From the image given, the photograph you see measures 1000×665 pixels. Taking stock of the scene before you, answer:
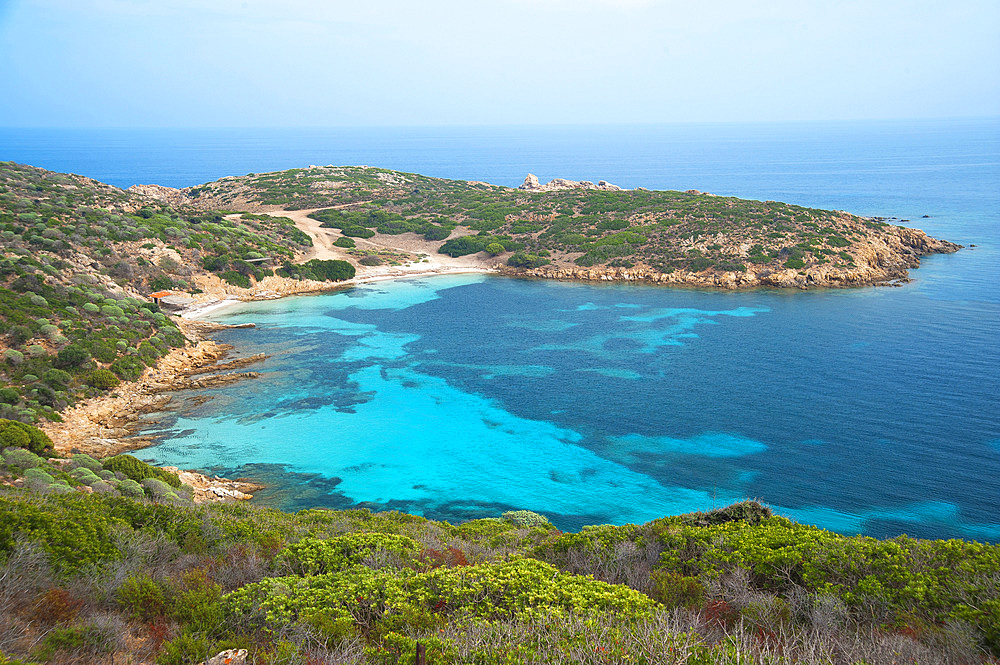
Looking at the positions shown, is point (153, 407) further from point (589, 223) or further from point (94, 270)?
point (589, 223)

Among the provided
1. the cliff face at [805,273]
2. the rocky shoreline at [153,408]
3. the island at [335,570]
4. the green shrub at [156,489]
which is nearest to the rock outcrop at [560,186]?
the cliff face at [805,273]

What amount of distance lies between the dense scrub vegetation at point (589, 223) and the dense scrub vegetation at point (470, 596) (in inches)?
1935

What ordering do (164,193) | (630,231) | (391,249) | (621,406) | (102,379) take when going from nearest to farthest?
(102,379)
(621,406)
(630,231)
(391,249)
(164,193)

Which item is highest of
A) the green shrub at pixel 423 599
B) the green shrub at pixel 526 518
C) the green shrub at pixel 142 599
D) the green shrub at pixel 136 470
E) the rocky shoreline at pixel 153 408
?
the green shrub at pixel 142 599

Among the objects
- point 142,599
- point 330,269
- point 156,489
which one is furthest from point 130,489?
point 330,269

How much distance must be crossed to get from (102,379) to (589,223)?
53096mm

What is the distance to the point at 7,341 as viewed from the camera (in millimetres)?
27156

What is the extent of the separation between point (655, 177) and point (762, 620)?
157 m

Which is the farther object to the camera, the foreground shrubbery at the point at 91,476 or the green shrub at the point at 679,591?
the foreground shrubbery at the point at 91,476

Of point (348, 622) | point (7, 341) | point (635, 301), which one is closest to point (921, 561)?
point (348, 622)

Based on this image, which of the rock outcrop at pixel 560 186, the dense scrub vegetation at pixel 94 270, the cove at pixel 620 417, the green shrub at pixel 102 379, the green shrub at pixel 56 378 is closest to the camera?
the cove at pixel 620 417

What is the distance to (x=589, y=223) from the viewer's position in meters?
68.9

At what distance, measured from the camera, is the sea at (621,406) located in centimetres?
2128

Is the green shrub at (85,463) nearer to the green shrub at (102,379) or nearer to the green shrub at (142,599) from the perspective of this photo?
the green shrub at (102,379)
